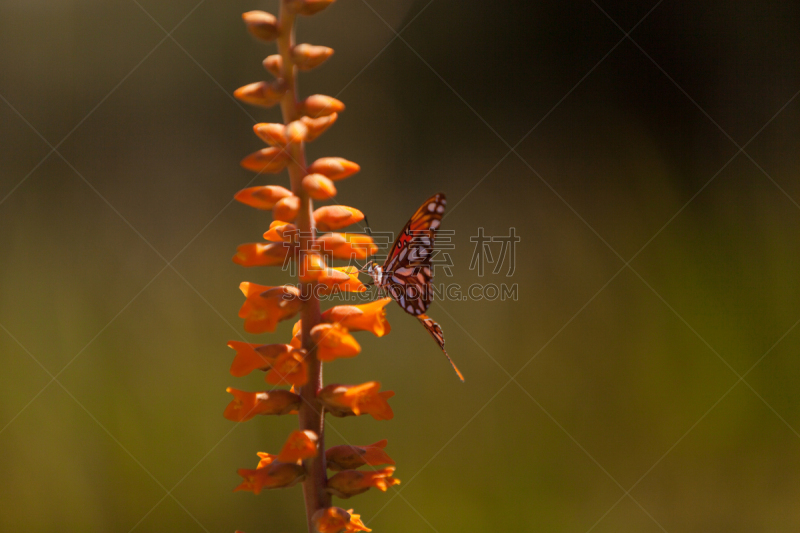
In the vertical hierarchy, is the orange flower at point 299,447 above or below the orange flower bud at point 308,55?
below

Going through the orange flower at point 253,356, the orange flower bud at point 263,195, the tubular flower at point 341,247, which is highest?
the tubular flower at point 341,247

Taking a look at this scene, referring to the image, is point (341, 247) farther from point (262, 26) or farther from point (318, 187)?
point (262, 26)

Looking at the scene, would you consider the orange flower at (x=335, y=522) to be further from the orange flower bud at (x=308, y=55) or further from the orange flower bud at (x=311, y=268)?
the orange flower bud at (x=308, y=55)

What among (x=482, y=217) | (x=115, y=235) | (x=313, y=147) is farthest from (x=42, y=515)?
(x=482, y=217)

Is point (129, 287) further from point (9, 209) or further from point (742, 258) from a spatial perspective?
point (742, 258)

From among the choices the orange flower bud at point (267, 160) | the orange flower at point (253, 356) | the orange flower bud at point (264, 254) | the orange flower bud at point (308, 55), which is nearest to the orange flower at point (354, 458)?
the orange flower at point (253, 356)

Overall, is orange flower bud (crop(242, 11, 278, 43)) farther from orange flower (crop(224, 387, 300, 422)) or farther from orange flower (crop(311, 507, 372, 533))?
orange flower (crop(311, 507, 372, 533))
